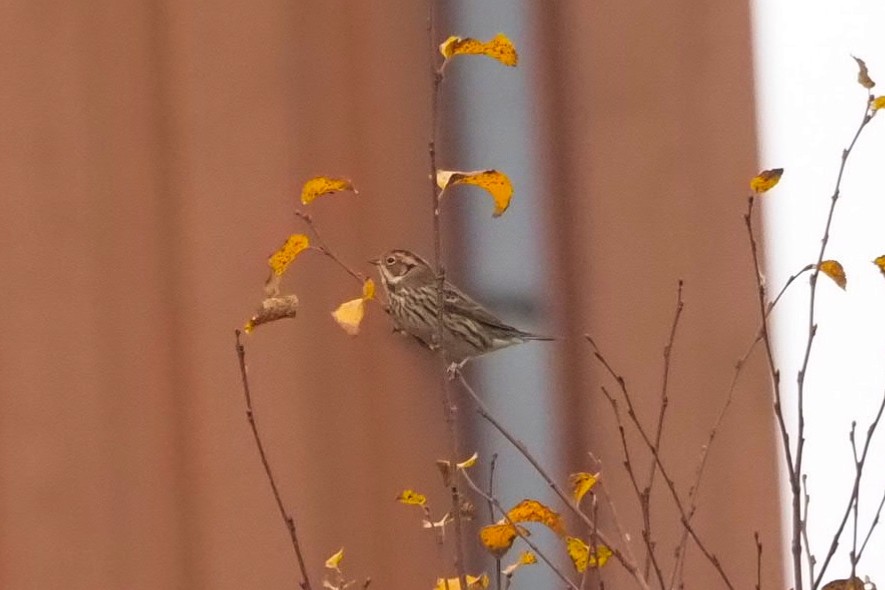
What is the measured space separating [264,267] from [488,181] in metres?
0.62

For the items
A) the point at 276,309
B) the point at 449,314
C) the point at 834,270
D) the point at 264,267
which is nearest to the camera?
the point at 276,309

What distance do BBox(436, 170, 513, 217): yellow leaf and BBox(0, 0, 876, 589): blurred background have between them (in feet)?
1.97

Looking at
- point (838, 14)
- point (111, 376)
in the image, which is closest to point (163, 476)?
point (111, 376)

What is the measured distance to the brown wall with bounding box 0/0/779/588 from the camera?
3.96ft

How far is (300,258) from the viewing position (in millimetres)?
1353

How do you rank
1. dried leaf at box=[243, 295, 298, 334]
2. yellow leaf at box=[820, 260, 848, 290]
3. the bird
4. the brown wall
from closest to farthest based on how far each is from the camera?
dried leaf at box=[243, 295, 298, 334] < yellow leaf at box=[820, 260, 848, 290] < the brown wall < the bird

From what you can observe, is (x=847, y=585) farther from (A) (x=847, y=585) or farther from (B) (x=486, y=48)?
(B) (x=486, y=48)

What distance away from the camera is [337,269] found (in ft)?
4.49

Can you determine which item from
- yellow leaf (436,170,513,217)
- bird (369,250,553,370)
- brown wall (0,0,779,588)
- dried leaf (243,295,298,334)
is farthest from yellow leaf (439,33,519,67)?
bird (369,250,553,370)

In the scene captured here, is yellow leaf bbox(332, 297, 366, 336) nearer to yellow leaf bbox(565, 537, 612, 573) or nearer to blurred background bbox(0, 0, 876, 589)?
yellow leaf bbox(565, 537, 612, 573)

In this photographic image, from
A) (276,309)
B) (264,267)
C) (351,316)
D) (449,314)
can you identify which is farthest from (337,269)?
(276,309)

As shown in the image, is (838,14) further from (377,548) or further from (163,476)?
(163,476)

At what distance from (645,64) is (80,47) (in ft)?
2.35

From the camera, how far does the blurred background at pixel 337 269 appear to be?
3.97ft
